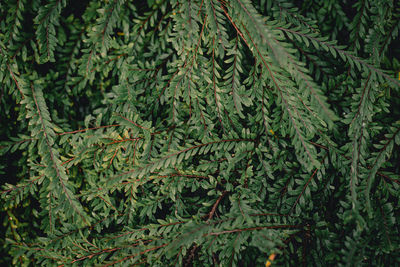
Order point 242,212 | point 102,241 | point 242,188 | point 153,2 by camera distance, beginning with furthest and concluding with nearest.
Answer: point 153,2 < point 102,241 < point 242,188 < point 242,212

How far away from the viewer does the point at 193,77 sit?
108 cm

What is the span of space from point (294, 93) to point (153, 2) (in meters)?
0.81

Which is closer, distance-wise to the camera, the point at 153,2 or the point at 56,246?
the point at 56,246

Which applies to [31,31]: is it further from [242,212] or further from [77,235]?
[242,212]

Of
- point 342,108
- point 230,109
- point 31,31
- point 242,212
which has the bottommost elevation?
point 242,212

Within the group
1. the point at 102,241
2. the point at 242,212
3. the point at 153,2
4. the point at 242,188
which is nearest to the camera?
the point at 242,212

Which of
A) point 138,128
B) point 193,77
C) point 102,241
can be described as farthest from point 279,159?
point 102,241

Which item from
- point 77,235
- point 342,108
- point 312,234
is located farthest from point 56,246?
point 342,108

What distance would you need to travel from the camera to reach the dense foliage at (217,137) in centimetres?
94

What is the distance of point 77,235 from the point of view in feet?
3.96

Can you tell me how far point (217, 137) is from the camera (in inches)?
42.7

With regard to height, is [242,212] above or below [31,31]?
below

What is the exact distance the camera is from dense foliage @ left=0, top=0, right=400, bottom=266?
94cm

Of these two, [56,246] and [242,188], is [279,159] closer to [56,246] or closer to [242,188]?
[242,188]
